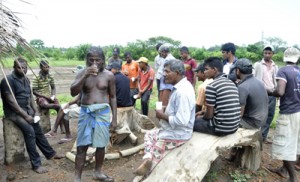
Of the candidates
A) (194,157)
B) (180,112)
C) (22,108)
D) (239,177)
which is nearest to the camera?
(180,112)

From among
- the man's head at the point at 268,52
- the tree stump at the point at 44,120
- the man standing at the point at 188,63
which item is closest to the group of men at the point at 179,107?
the man's head at the point at 268,52

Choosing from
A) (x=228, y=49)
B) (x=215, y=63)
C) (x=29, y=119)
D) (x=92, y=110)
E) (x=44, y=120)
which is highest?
(x=228, y=49)

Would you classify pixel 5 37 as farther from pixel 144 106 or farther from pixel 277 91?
pixel 144 106

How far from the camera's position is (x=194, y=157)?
401cm

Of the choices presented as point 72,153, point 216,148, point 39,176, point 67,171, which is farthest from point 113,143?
point 216,148

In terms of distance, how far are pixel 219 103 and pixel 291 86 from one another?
1416mm

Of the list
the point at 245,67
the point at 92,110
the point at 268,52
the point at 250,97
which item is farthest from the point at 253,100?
the point at 92,110

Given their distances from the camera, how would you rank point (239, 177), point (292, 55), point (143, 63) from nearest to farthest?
1. point (239, 177)
2. point (292, 55)
3. point (143, 63)

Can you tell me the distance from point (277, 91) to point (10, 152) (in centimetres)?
437

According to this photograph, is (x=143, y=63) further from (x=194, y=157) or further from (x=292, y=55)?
(x=194, y=157)

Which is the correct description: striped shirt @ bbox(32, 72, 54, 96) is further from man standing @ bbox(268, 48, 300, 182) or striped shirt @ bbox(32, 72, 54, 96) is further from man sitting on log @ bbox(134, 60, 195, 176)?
man standing @ bbox(268, 48, 300, 182)

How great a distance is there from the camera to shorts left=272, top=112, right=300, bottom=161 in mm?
4598

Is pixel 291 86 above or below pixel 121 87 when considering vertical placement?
above

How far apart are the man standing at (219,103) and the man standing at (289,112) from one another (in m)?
0.97
